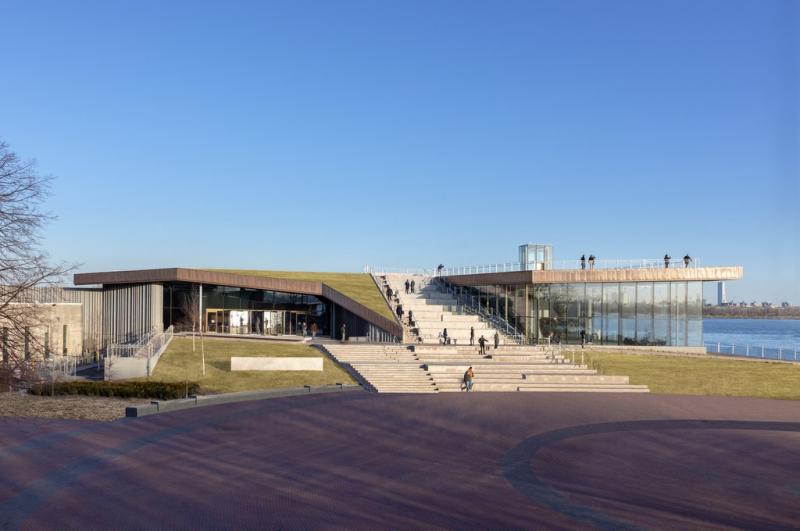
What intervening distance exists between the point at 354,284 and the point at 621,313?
21.7m

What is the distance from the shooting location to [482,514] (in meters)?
13.8

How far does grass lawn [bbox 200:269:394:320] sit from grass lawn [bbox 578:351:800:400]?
51.2 feet

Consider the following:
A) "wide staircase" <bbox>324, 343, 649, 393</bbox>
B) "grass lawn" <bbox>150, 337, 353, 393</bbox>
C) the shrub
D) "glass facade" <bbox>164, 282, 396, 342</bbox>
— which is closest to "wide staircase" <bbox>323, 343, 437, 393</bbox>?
"wide staircase" <bbox>324, 343, 649, 393</bbox>

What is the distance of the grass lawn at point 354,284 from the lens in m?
49.4

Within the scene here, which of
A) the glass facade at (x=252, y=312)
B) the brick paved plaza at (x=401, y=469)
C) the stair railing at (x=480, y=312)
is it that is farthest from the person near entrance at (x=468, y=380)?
the glass facade at (x=252, y=312)

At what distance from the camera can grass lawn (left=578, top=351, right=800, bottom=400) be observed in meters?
34.8

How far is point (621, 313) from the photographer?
48.8 m

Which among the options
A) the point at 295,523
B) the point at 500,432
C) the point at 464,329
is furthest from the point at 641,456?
the point at 464,329

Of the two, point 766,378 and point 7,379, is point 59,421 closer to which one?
point 7,379

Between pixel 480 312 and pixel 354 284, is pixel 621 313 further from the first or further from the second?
pixel 354 284

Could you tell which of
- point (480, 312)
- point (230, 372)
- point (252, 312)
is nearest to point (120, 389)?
point (230, 372)

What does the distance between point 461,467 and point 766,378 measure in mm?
26682

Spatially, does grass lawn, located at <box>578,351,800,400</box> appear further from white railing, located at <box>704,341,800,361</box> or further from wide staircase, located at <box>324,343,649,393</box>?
white railing, located at <box>704,341,800,361</box>

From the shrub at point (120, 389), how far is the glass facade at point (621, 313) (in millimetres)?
28043
